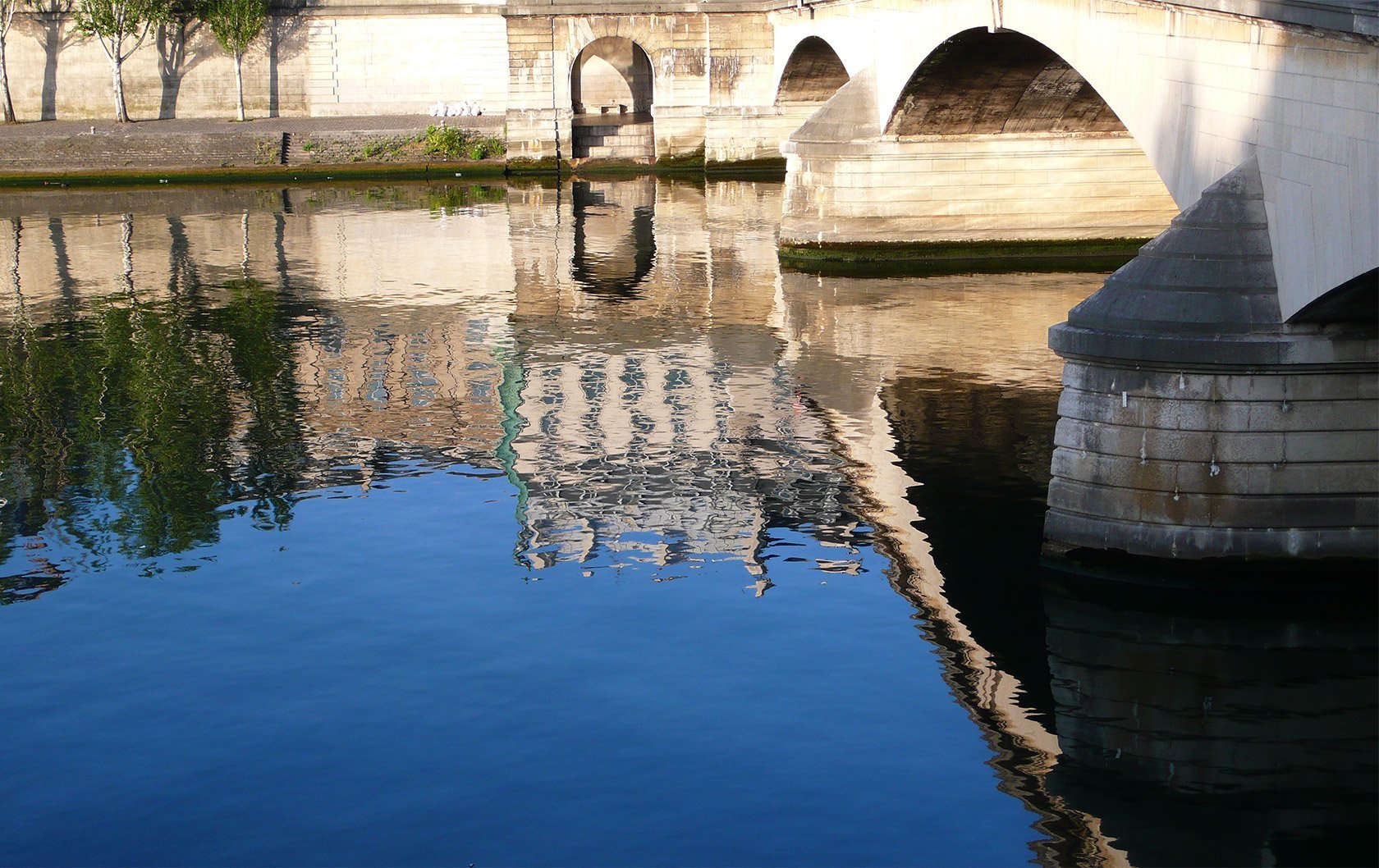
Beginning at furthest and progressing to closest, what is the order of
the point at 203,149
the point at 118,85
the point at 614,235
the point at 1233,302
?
1. the point at 118,85
2. the point at 203,149
3. the point at 614,235
4. the point at 1233,302

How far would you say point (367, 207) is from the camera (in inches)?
1603

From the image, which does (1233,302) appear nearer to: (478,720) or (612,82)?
(478,720)

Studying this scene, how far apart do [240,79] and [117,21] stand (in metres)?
4.27

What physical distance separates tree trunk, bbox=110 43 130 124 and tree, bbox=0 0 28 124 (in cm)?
317

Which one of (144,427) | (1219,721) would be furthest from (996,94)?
(1219,721)

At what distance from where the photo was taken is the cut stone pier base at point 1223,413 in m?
12.2

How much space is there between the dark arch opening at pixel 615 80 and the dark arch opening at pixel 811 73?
14039 mm

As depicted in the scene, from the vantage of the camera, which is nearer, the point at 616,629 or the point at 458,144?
the point at 616,629

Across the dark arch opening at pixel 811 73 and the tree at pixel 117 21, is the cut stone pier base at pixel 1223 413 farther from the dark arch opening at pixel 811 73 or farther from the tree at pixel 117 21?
the tree at pixel 117 21

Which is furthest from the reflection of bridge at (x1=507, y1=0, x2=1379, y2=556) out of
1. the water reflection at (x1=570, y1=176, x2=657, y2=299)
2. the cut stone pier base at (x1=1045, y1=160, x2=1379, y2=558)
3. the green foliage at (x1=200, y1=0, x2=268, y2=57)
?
the green foliage at (x1=200, y1=0, x2=268, y2=57)

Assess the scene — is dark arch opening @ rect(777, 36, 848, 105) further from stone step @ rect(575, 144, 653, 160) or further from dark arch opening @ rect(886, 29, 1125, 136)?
dark arch opening @ rect(886, 29, 1125, 136)

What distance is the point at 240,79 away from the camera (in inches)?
2130

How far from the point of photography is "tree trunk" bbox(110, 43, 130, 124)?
5172 cm

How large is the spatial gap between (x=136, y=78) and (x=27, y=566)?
1736 inches
